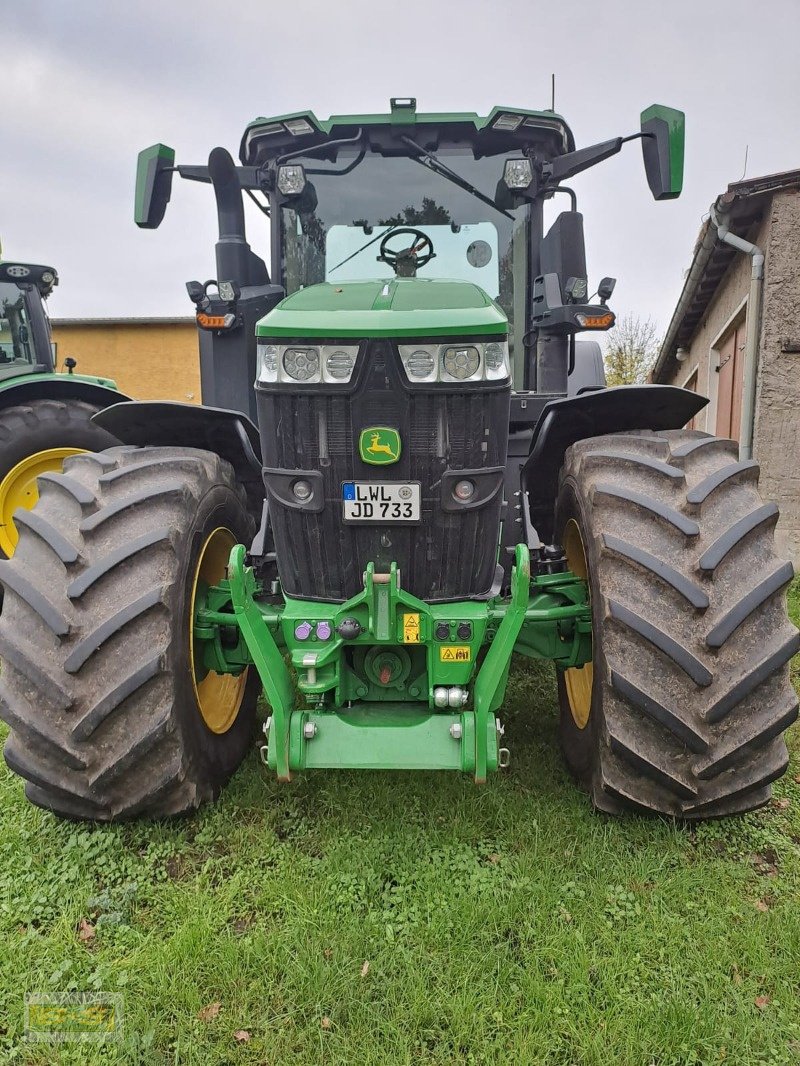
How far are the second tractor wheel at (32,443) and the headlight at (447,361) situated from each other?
12.5ft

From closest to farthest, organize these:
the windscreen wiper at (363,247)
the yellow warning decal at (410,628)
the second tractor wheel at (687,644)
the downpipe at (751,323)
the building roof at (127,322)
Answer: the second tractor wheel at (687,644) → the yellow warning decal at (410,628) → the windscreen wiper at (363,247) → the downpipe at (751,323) → the building roof at (127,322)

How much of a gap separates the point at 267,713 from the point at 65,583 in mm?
1552

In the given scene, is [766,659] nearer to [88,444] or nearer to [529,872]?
[529,872]

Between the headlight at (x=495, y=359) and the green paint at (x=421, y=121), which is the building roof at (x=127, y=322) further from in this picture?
the headlight at (x=495, y=359)

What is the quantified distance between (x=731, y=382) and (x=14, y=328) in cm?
800

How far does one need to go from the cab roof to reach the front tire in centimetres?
186

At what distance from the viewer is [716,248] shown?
26.7 feet

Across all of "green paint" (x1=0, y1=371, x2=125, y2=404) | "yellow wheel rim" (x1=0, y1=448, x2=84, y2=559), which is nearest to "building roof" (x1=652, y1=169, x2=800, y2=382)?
"green paint" (x1=0, y1=371, x2=125, y2=404)

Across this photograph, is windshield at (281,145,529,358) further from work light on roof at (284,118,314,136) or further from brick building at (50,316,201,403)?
brick building at (50,316,201,403)

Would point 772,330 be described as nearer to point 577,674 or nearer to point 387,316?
point 577,674

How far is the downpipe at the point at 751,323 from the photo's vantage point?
6516mm

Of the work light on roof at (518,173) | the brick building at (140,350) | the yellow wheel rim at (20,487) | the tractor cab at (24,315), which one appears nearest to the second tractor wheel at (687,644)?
the work light on roof at (518,173)

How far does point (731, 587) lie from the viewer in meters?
2.21

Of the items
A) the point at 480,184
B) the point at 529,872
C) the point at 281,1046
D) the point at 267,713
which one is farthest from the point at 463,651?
the point at 480,184
